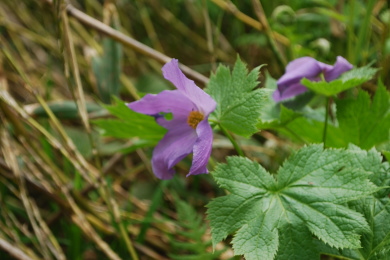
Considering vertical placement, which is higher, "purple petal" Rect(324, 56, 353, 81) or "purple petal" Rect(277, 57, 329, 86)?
"purple petal" Rect(324, 56, 353, 81)

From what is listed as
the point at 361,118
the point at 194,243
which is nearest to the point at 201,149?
the point at 361,118

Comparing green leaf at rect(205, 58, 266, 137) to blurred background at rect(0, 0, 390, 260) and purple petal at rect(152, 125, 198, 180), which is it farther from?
blurred background at rect(0, 0, 390, 260)

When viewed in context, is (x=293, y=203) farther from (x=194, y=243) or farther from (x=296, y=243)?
(x=194, y=243)

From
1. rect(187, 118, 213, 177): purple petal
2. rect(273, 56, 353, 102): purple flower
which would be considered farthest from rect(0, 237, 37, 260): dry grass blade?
rect(273, 56, 353, 102): purple flower

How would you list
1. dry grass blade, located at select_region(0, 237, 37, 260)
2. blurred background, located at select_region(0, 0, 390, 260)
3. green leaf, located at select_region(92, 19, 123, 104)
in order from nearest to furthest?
1. dry grass blade, located at select_region(0, 237, 37, 260)
2. blurred background, located at select_region(0, 0, 390, 260)
3. green leaf, located at select_region(92, 19, 123, 104)

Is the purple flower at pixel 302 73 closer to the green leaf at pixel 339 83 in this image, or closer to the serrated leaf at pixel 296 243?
the green leaf at pixel 339 83

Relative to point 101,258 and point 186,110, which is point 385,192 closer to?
point 186,110

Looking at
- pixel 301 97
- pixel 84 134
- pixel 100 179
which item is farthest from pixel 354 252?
pixel 84 134
